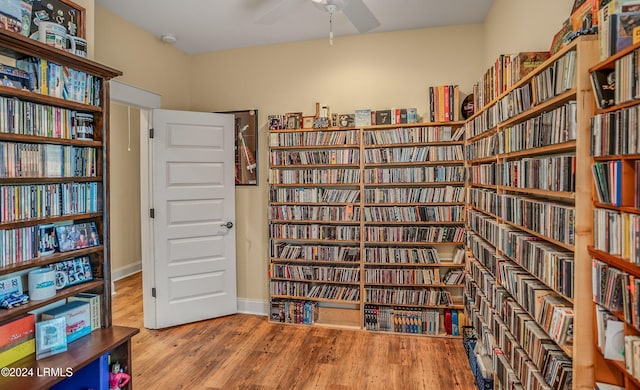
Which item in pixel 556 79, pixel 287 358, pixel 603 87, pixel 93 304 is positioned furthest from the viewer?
pixel 287 358

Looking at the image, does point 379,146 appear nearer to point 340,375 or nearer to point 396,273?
point 396,273

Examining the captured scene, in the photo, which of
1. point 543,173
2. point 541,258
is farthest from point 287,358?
point 543,173

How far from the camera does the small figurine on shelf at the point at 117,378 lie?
6.50ft

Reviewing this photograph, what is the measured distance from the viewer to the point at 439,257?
136 inches

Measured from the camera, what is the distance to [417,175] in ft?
10.9

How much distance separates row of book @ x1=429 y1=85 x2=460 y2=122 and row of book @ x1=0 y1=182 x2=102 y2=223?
287 cm

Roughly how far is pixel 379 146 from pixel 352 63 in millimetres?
955

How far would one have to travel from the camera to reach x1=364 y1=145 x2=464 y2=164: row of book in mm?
3284

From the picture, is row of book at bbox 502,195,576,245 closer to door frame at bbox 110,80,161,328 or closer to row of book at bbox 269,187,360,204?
row of book at bbox 269,187,360,204

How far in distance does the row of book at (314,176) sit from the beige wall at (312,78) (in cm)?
29

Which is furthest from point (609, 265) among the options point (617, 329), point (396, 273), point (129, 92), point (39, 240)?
point (129, 92)


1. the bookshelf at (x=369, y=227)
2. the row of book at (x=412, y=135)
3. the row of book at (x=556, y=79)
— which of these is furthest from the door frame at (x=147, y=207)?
the row of book at (x=556, y=79)

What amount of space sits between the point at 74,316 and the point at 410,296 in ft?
8.87

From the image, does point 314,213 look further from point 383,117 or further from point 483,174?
point 483,174
